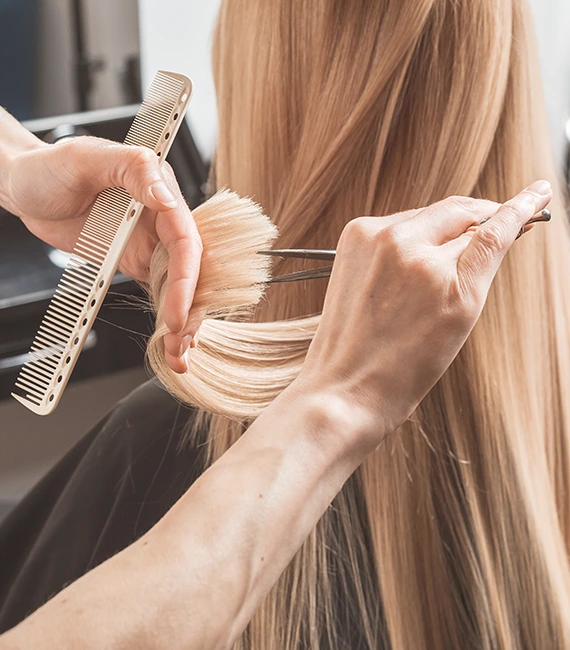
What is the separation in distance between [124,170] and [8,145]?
1.17ft

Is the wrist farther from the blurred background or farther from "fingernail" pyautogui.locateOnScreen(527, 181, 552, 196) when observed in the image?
the blurred background

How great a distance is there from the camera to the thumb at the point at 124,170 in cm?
69

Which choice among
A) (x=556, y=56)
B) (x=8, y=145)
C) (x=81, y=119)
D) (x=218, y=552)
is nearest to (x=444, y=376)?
(x=218, y=552)

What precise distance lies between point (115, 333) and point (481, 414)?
0.95m

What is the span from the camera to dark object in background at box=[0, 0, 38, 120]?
160 centimetres

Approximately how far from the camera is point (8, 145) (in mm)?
1012

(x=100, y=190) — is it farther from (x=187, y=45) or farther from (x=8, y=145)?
(x=187, y=45)

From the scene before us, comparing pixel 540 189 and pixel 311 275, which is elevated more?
pixel 540 189

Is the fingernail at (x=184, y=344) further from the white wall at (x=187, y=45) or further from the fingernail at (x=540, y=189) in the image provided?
the white wall at (x=187, y=45)

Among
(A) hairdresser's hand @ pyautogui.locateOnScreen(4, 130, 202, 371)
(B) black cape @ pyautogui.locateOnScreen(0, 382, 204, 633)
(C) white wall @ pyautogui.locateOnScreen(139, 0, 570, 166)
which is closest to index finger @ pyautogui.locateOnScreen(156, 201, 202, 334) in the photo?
(A) hairdresser's hand @ pyautogui.locateOnScreen(4, 130, 202, 371)

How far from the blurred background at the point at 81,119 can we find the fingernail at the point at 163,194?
0.76m

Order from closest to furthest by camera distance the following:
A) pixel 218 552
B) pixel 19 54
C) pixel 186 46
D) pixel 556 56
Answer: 1. pixel 218 552
2. pixel 19 54
3. pixel 186 46
4. pixel 556 56

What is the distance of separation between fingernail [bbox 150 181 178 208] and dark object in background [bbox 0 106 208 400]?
0.63 meters

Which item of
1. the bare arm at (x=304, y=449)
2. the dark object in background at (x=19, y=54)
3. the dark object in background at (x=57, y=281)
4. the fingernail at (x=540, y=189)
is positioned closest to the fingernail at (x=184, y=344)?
the bare arm at (x=304, y=449)
